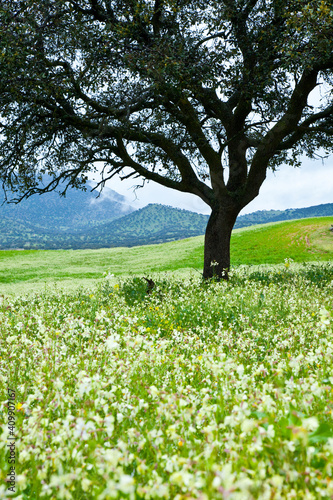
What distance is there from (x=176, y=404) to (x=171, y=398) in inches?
8.7

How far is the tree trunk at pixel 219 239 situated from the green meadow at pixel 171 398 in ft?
5.03

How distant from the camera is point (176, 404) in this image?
327 centimetres

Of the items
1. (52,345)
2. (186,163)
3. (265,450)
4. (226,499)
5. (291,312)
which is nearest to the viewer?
(226,499)

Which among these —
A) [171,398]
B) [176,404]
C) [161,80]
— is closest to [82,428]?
[171,398]

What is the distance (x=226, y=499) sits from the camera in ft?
5.58

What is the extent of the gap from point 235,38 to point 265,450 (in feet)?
48.1

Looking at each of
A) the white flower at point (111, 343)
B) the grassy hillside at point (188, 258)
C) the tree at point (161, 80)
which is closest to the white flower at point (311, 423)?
the white flower at point (111, 343)

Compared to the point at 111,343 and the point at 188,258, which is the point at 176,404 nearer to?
the point at 111,343

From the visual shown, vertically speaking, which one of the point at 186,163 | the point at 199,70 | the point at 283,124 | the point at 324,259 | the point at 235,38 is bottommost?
the point at 324,259

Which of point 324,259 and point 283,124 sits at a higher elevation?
point 283,124

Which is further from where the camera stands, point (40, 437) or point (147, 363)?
point (147, 363)

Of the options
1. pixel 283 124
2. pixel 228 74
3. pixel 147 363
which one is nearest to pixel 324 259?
pixel 283 124

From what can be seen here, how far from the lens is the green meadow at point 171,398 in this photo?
2.34 metres

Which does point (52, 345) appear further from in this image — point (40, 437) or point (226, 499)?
point (226, 499)
